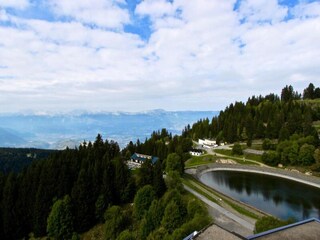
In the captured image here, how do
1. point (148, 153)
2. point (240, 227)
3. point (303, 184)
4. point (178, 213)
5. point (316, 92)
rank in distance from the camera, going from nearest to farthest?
point (178, 213), point (240, 227), point (303, 184), point (148, 153), point (316, 92)

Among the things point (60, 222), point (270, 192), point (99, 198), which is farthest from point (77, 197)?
point (270, 192)

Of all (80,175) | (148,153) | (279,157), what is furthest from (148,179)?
(279,157)

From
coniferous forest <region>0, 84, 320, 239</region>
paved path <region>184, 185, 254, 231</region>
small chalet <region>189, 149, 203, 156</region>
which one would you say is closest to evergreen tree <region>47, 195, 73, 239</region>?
coniferous forest <region>0, 84, 320, 239</region>

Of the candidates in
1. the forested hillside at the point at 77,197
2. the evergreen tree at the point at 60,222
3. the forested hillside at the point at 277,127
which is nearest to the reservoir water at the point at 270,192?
the forested hillside at the point at 277,127

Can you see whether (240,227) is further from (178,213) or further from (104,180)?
(104,180)

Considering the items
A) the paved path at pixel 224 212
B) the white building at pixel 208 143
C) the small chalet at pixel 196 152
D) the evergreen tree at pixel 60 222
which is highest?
the white building at pixel 208 143

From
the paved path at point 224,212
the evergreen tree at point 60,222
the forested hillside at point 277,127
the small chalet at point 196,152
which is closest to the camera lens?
the paved path at point 224,212

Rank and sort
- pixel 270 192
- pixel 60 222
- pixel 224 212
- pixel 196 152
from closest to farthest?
pixel 224 212
pixel 60 222
pixel 270 192
pixel 196 152

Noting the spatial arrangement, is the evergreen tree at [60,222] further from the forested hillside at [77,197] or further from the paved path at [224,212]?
the paved path at [224,212]

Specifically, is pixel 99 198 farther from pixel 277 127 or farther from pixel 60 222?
pixel 277 127
